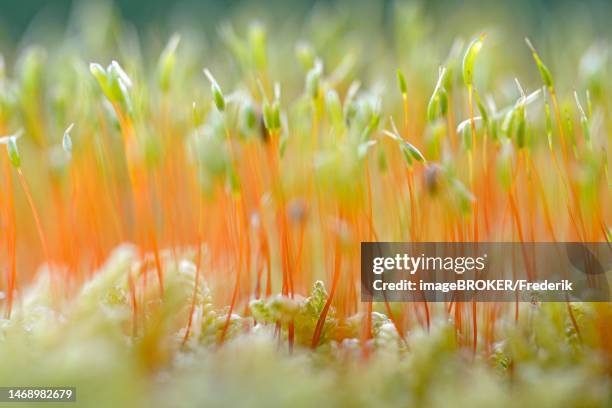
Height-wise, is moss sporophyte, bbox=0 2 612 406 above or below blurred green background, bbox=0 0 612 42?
below

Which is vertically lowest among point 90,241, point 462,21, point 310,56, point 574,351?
point 574,351

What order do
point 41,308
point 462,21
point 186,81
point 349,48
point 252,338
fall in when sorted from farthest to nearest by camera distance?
point 462,21
point 349,48
point 186,81
point 41,308
point 252,338

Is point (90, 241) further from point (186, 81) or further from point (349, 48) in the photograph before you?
point (349, 48)

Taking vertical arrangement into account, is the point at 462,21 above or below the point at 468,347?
above

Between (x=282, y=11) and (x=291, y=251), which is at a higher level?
(x=282, y=11)

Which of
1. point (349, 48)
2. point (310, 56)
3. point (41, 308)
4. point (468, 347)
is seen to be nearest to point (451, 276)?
point (468, 347)

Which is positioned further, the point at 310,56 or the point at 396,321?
the point at 310,56

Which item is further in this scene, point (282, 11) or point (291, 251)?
point (282, 11)

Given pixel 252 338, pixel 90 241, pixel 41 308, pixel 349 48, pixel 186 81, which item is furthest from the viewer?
pixel 349 48

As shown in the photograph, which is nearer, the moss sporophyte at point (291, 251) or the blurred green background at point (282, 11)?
the moss sporophyte at point (291, 251)

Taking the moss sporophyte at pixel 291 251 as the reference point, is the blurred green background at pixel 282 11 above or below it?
above

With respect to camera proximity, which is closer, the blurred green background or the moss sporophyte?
the moss sporophyte
